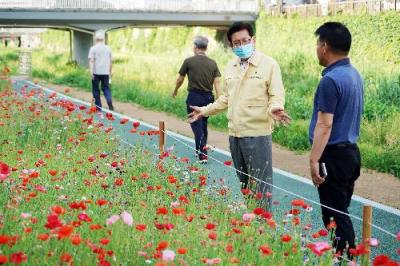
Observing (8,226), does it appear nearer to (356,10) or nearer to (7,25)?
(356,10)

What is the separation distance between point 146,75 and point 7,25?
2330 centimetres

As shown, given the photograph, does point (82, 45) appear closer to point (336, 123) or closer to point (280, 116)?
point (280, 116)

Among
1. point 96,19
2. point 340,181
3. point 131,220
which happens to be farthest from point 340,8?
point 131,220

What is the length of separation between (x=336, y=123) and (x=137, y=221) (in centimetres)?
158

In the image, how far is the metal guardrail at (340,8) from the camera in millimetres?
36625

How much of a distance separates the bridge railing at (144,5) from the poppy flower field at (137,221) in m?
38.7

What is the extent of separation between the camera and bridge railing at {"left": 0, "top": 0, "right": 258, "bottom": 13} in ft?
151

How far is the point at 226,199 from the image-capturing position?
6.14m

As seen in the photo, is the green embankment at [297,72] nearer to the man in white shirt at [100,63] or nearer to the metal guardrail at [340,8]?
the metal guardrail at [340,8]

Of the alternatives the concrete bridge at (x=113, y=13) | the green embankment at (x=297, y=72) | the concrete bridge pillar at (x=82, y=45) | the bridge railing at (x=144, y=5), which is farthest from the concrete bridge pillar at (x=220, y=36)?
the concrete bridge pillar at (x=82, y=45)

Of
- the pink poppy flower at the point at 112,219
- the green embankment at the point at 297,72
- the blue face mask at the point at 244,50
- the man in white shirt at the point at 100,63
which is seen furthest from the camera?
the man in white shirt at the point at 100,63

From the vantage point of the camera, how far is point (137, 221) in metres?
5.19

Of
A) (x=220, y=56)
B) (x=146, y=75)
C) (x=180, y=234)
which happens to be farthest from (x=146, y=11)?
(x=180, y=234)

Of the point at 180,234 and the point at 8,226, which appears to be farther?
the point at 180,234
